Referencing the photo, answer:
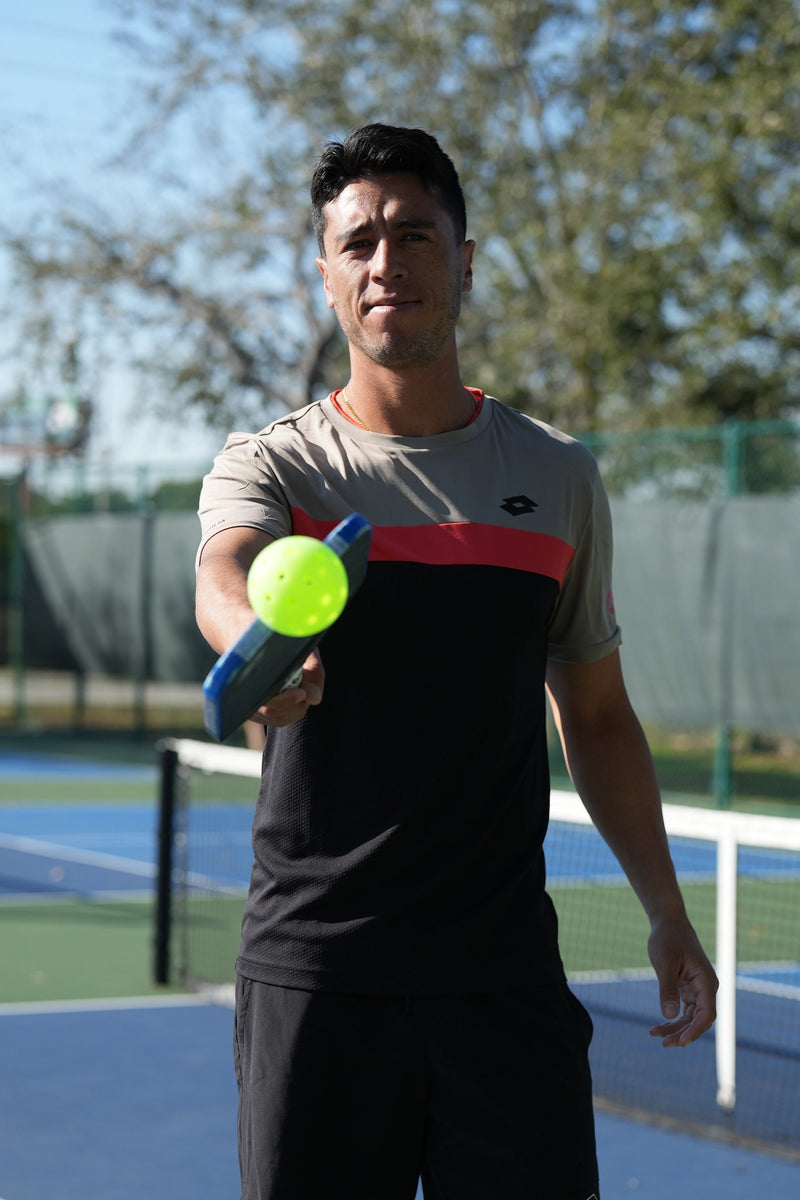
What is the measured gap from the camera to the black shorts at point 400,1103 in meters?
2.18

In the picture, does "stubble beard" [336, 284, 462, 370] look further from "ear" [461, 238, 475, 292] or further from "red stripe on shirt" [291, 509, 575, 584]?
"red stripe on shirt" [291, 509, 575, 584]

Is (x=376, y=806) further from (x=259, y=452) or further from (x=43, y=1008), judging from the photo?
(x=43, y=1008)

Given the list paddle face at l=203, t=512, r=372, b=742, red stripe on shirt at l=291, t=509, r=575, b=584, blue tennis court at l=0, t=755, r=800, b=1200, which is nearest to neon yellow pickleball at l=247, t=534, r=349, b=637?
paddle face at l=203, t=512, r=372, b=742

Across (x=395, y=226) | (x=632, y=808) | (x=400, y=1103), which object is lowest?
(x=400, y=1103)

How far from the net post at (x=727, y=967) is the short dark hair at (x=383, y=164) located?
10.9 feet

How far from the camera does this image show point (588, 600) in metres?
2.48

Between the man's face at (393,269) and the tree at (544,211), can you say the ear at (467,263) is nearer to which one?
the man's face at (393,269)

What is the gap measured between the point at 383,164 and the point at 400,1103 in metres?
1.25

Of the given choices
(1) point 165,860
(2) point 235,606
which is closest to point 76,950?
(1) point 165,860

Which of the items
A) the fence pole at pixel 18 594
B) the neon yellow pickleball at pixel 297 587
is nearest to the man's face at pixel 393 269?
the neon yellow pickleball at pixel 297 587

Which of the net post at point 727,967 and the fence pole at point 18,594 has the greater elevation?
the fence pole at point 18,594

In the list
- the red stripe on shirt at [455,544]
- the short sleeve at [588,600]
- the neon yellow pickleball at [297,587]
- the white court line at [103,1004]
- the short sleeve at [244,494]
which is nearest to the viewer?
the neon yellow pickleball at [297,587]

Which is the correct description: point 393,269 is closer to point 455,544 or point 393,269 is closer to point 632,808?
point 455,544

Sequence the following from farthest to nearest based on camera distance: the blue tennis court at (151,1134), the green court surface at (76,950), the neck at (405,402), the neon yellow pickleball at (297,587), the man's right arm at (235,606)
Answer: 1. the green court surface at (76,950)
2. the blue tennis court at (151,1134)
3. the neck at (405,402)
4. the man's right arm at (235,606)
5. the neon yellow pickleball at (297,587)
